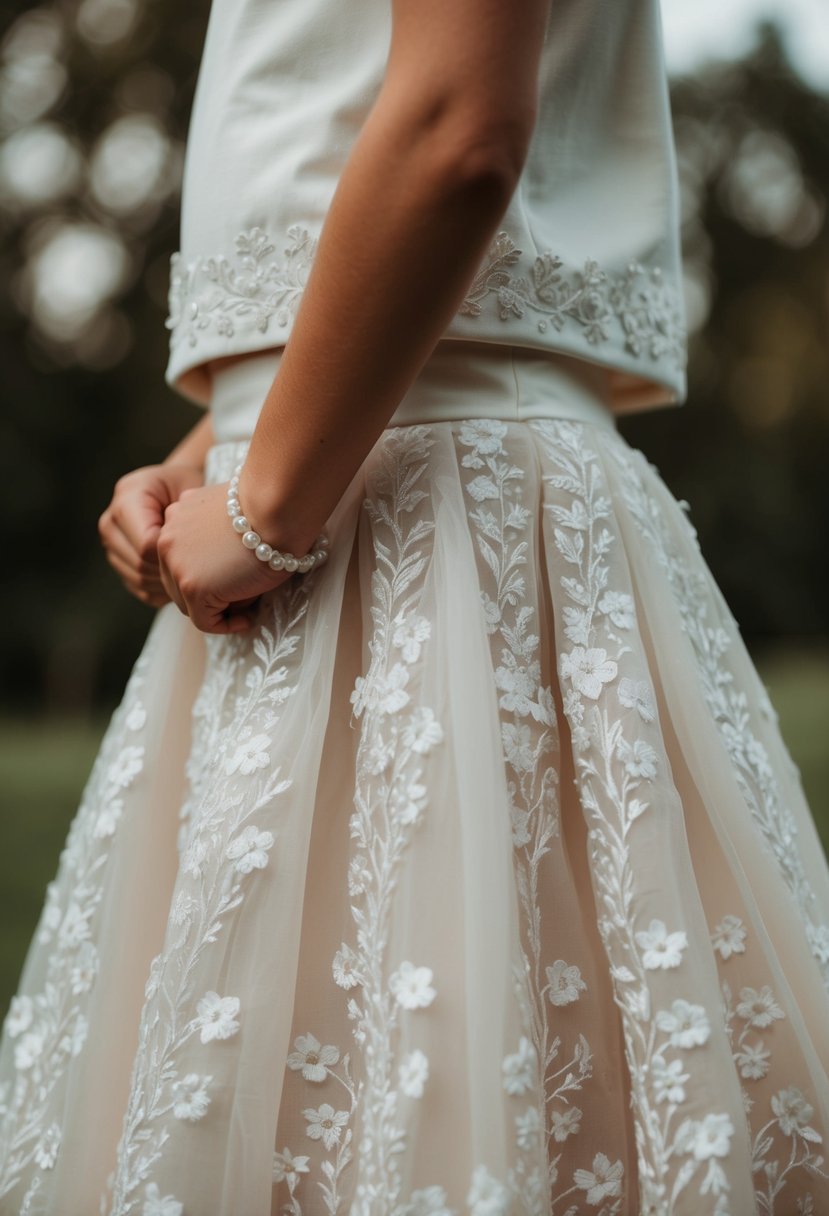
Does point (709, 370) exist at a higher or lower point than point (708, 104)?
lower

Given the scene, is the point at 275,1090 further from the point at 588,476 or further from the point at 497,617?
the point at 588,476

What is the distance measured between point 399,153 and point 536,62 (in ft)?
0.41

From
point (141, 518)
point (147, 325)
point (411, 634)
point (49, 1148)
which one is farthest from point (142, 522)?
point (147, 325)

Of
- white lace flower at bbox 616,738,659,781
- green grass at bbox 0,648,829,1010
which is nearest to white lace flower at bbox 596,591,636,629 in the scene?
white lace flower at bbox 616,738,659,781

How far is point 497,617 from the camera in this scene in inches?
39.1

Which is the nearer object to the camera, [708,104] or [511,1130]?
[511,1130]

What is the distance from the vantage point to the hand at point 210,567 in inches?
39.9

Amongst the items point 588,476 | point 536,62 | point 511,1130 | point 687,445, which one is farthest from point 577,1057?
point 687,445

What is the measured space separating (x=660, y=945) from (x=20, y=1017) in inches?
29.6

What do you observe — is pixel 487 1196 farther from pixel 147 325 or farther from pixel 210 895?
pixel 147 325

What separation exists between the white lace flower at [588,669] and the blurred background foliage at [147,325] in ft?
40.3

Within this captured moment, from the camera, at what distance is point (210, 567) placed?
1.02m

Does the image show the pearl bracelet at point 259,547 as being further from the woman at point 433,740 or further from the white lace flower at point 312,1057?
the white lace flower at point 312,1057

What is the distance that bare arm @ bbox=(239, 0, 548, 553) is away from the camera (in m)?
0.81
